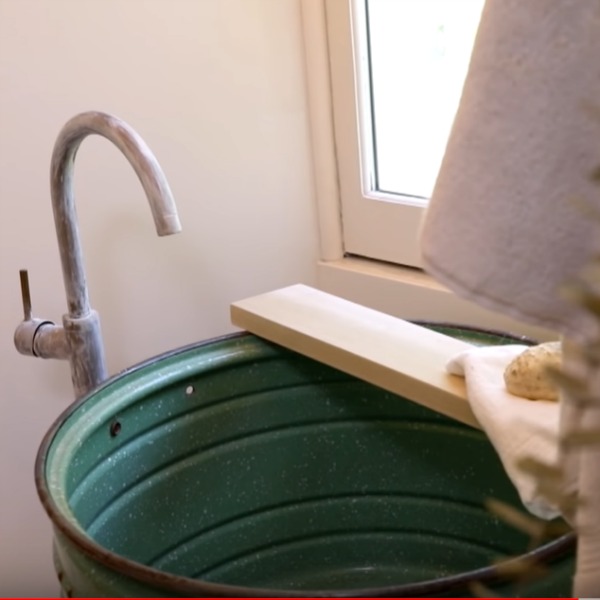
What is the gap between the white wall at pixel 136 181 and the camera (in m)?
1.06

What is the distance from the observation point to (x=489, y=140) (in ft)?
1.48

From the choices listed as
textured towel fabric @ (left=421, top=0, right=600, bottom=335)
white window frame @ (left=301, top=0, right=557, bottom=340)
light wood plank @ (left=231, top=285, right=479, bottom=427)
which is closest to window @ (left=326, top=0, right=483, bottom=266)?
white window frame @ (left=301, top=0, right=557, bottom=340)

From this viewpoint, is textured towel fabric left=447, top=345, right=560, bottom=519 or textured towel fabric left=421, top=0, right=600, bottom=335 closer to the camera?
textured towel fabric left=421, top=0, right=600, bottom=335

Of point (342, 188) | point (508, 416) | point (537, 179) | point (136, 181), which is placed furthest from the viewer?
point (342, 188)

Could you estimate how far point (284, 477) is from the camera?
3.29ft

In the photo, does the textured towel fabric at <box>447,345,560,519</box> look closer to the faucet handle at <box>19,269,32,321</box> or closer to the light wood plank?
the light wood plank

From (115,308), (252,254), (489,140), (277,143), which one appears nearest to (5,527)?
(115,308)

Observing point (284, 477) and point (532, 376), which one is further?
point (284, 477)

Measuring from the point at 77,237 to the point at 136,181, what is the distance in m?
0.21

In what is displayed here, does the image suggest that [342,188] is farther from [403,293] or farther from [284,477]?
[284,477]

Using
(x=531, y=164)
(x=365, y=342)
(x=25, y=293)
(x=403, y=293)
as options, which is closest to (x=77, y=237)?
(x=25, y=293)

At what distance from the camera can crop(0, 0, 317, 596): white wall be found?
1061 mm

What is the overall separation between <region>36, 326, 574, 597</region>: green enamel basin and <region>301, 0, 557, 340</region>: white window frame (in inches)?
8.6

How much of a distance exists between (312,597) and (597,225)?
269 mm
